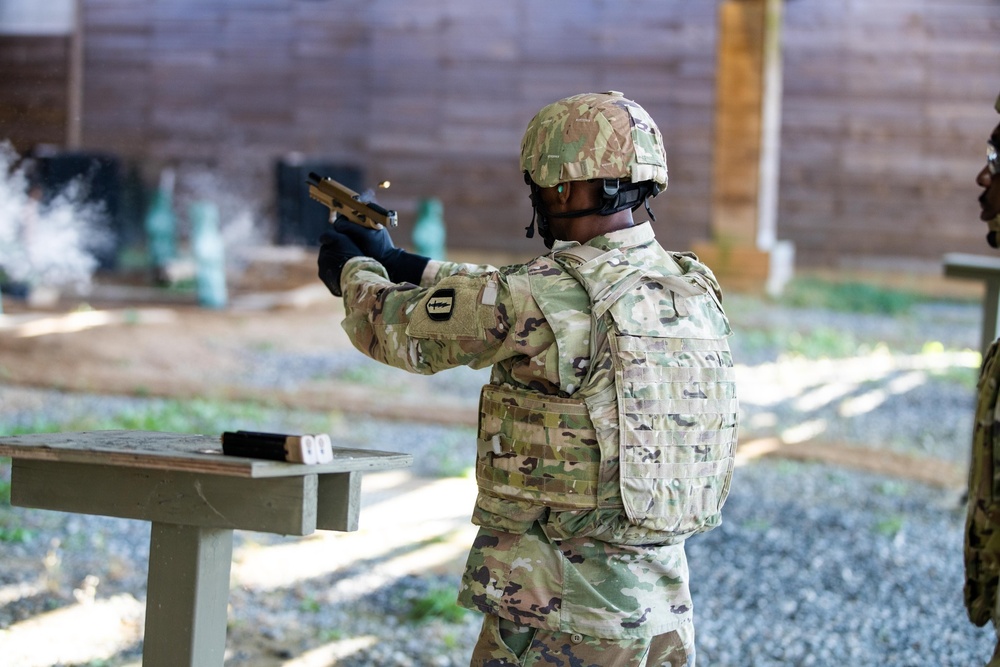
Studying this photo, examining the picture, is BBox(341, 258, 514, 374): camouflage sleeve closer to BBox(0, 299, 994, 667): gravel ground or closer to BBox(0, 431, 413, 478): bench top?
BBox(0, 431, 413, 478): bench top

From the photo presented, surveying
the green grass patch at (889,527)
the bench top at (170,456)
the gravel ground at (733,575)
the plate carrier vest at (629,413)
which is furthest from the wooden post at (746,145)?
the bench top at (170,456)

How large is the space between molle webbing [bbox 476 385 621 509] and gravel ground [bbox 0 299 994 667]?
4.73 feet

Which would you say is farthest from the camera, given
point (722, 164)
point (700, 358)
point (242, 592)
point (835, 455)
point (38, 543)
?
point (722, 164)

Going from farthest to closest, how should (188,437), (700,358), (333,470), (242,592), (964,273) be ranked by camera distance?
(964,273) → (242,592) → (188,437) → (700,358) → (333,470)

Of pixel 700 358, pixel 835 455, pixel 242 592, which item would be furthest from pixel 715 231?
pixel 700 358

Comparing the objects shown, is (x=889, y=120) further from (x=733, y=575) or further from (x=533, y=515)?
(x=533, y=515)

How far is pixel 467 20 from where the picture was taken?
12859mm

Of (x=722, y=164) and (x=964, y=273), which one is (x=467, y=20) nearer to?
(x=722, y=164)

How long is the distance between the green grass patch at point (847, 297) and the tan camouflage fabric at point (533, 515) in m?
9.85

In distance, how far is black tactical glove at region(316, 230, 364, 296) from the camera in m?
2.27

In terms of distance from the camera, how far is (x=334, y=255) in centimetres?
229

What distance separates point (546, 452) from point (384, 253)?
62cm

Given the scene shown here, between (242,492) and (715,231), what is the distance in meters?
10.0

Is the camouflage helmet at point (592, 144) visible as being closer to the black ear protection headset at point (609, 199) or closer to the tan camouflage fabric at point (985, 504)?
Result: the black ear protection headset at point (609, 199)
